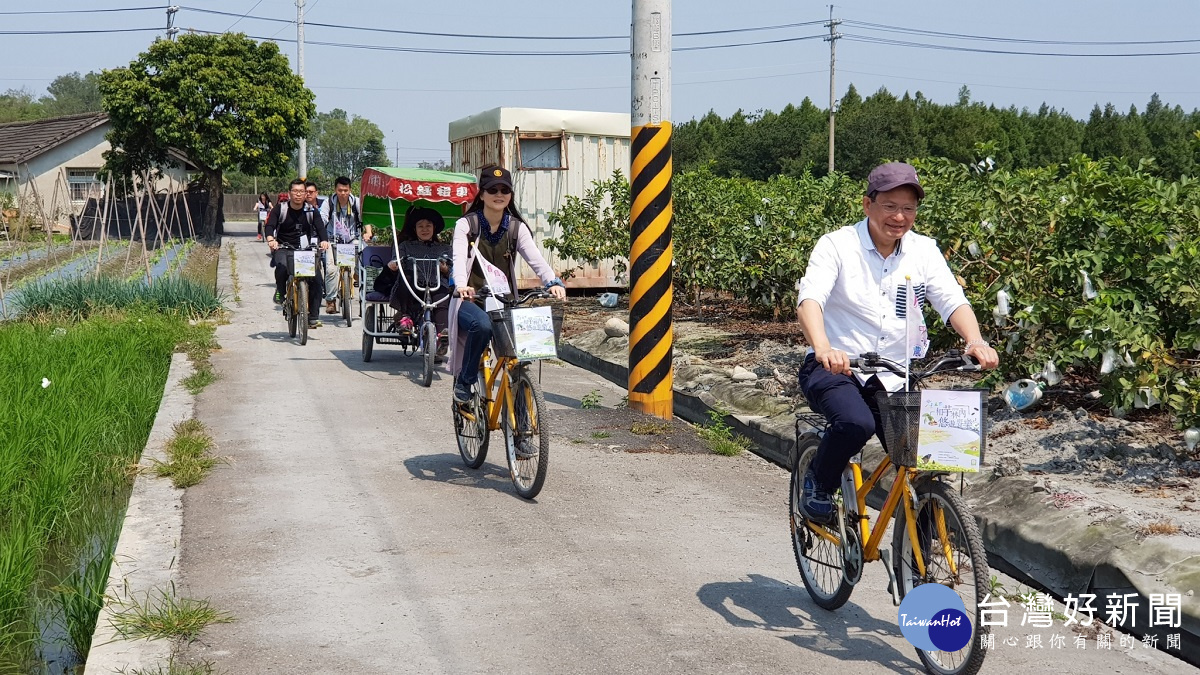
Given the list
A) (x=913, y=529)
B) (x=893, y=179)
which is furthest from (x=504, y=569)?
(x=893, y=179)

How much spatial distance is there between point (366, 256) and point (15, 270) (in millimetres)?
16847

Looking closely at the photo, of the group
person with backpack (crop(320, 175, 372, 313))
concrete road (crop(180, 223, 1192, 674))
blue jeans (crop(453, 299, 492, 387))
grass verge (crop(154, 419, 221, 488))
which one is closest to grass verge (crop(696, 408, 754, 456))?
concrete road (crop(180, 223, 1192, 674))

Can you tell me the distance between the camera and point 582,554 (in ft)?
19.3

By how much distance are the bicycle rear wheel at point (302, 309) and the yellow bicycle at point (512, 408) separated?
6.61m

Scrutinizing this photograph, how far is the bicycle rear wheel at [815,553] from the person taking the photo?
496cm

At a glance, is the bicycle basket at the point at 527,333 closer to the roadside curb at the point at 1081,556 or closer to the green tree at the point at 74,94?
the roadside curb at the point at 1081,556

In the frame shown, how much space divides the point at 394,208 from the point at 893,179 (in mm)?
9866

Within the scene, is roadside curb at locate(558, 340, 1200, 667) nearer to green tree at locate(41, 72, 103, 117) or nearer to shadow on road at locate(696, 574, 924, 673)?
shadow on road at locate(696, 574, 924, 673)

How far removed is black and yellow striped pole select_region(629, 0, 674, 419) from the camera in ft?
31.1

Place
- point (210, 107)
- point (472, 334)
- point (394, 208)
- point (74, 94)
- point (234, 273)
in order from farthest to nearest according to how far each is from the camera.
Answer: point (74, 94) < point (210, 107) < point (234, 273) < point (394, 208) < point (472, 334)

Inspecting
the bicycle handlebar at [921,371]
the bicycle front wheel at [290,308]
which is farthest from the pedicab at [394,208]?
the bicycle handlebar at [921,371]

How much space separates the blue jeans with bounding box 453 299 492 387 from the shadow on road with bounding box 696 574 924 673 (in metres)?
2.46

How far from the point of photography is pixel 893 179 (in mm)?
4590

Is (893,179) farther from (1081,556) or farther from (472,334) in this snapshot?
(472,334)
